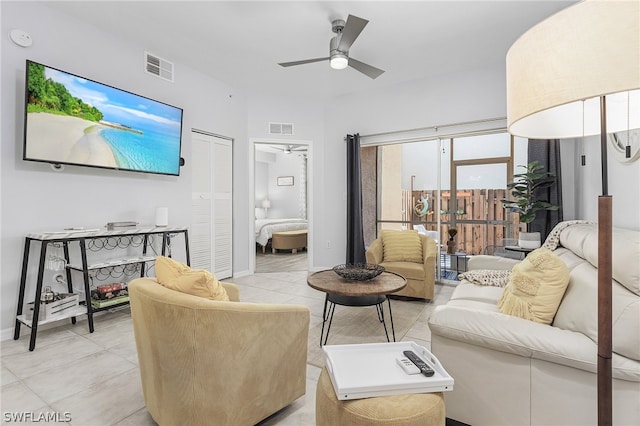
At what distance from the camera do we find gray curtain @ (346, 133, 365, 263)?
16.1 ft

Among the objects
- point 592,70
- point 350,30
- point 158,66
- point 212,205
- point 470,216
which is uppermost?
point 158,66

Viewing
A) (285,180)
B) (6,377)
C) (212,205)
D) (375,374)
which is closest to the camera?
(375,374)

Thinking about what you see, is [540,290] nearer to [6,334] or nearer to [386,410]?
[386,410]

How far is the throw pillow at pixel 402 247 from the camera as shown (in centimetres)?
389

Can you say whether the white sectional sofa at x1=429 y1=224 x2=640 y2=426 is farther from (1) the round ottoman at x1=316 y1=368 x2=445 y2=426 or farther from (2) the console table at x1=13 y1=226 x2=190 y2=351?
(2) the console table at x1=13 y1=226 x2=190 y2=351

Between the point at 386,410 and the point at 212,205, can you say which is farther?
the point at 212,205

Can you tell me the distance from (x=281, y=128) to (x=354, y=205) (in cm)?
177

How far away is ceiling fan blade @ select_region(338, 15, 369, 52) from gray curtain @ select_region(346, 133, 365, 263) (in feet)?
7.02

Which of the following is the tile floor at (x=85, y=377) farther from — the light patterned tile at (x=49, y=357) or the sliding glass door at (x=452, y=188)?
the sliding glass door at (x=452, y=188)

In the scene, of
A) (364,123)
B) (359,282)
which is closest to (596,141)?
(359,282)

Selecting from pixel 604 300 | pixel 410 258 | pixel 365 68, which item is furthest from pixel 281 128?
pixel 604 300

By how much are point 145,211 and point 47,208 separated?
0.91 metres

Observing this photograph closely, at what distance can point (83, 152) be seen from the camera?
288cm

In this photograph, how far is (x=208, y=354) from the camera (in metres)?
1.31
